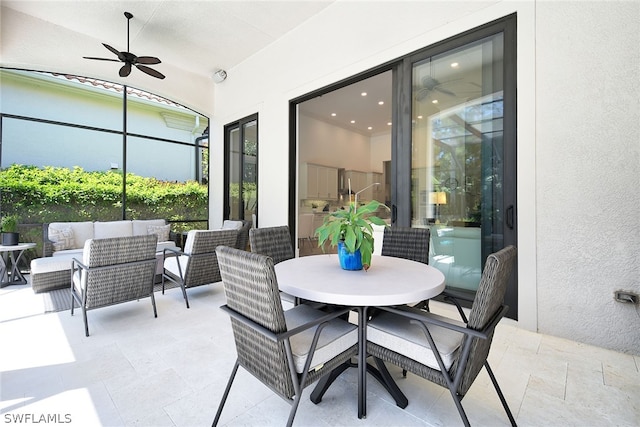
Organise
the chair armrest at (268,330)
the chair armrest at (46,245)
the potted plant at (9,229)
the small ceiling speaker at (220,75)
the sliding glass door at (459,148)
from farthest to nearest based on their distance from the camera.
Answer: the small ceiling speaker at (220,75) → the chair armrest at (46,245) → the potted plant at (9,229) → the sliding glass door at (459,148) → the chair armrest at (268,330)

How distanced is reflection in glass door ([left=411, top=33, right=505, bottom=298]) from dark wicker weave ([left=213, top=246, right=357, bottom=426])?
7.24ft

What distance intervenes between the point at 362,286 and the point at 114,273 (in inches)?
93.1

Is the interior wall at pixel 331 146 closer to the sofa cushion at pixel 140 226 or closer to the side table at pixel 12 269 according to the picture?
the sofa cushion at pixel 140 226

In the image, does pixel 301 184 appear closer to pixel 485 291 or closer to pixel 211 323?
pixel 211 323

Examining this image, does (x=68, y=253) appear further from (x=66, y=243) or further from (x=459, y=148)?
(x=459, y=148)

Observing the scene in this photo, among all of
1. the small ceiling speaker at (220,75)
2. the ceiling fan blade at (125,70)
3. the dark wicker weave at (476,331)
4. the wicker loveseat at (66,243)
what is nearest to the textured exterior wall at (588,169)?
the dark wicker weave at (476,331)

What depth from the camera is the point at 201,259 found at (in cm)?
328

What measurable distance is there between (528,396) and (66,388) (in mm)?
2762

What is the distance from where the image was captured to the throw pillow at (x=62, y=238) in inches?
167

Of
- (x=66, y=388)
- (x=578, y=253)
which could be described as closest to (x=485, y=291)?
(x=578, y=253)

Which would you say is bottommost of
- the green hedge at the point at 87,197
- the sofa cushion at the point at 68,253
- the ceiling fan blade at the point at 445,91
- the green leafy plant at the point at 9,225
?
the sofa cushion at the point at 68,253

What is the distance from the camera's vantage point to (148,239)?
2730mm

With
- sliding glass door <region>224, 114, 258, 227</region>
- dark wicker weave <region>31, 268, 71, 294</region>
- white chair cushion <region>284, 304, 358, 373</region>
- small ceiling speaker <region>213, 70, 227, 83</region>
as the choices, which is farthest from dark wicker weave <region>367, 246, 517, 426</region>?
small ceiling speaker <region>213, 70, 227, 83</region>

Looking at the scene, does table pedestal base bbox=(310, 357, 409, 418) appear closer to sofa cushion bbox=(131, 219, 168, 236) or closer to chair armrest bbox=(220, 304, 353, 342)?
chair armrest bbox=(220, 304, 353, 342)
